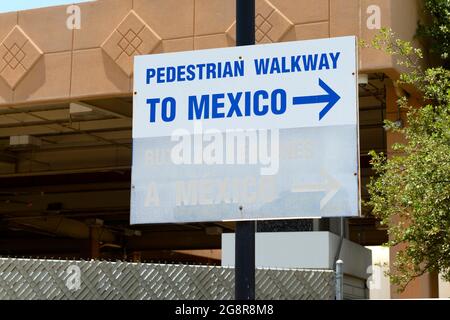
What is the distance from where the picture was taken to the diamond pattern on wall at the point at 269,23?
1983 cm

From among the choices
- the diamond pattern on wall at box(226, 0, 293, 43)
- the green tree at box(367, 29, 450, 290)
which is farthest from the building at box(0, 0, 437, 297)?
the green tree at box(367, 29, 450, 290)

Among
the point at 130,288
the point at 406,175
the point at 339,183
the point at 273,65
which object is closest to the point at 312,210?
the point at 339,183

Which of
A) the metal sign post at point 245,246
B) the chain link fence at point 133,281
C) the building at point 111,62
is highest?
the building at point 111,62

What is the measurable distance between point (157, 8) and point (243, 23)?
46.7 ft

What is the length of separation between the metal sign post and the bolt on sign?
16 cm

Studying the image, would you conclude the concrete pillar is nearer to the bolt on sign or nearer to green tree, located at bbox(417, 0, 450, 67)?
green tree, located at bbox(417, 0, 450, 67)

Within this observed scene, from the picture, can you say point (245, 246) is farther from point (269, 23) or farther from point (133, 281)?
point (269, 23)

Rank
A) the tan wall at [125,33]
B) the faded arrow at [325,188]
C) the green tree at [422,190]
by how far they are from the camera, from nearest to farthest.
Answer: the faded arrow at [325,188] → the green tree at [422,190] → the tan wall at [125,33]

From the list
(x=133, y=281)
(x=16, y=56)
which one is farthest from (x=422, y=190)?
(x=16, y=56)

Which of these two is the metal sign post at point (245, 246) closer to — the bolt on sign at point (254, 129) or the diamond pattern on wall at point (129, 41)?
the bolt on sign at point (254, 129)

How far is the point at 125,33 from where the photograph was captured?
70.6 feet

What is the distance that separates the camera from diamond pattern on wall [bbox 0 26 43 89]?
22531 millimetres

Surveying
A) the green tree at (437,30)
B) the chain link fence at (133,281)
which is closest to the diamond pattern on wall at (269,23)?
the green tree at (437,30)

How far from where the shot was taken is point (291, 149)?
743 cm
